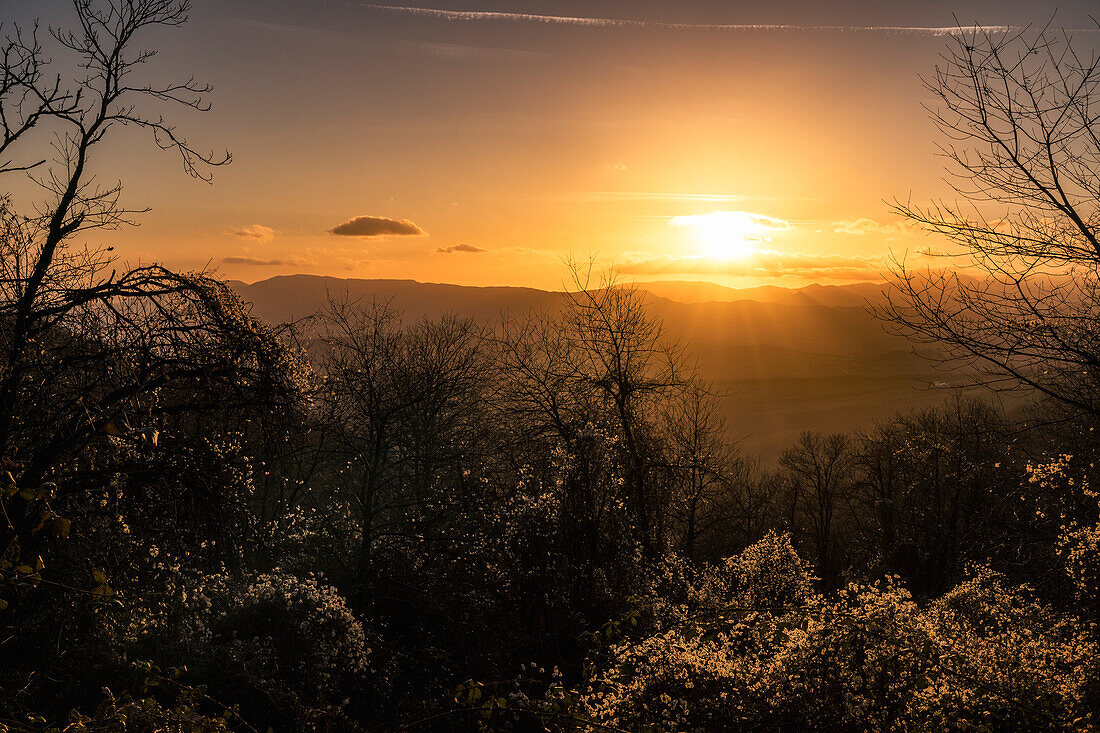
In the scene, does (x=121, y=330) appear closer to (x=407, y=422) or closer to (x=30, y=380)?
(x=30, y=380)

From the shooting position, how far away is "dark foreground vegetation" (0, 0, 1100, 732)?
599 centimetres

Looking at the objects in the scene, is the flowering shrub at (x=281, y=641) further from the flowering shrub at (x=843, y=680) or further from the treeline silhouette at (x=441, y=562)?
the flowering shrub at (x=843, y=680)

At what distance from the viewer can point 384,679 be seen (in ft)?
41.9

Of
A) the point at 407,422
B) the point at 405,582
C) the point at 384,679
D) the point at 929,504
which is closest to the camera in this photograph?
the point at 384,679

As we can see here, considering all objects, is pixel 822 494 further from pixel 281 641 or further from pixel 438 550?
pixel 281 641

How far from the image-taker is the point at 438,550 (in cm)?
1619

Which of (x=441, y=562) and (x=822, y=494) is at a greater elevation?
(x=441, y=562)

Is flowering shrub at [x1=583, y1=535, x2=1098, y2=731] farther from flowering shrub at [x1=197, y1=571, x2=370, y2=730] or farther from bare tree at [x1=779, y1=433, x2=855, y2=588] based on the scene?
bare tree at [x1=779, y1=433, x2=855, y2=588]

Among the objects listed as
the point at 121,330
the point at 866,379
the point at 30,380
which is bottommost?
the point at 866,379

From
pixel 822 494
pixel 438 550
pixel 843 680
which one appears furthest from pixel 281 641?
pixel 822 494

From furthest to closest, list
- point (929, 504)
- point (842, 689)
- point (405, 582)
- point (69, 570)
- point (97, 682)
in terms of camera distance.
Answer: point (929, 504), point (405, 582), point (97, 682), point (842, 689), point (69, 570)

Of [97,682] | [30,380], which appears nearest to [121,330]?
[30,380]

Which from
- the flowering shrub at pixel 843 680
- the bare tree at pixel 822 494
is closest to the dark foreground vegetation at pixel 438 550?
the flowering shrub at pixel 843 680

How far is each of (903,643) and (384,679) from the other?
9462 mm
